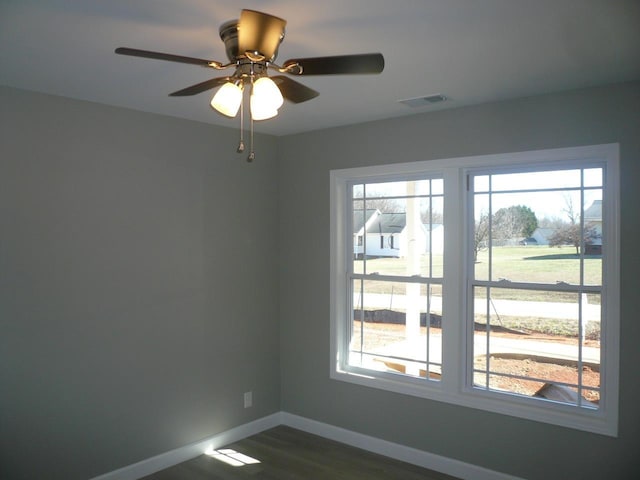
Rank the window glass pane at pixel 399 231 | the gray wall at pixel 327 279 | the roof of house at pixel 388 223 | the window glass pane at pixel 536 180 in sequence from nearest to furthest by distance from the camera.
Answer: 1. the gray wall at pixel 327 279
2. the window glass pane at pixel 536 180
3. the window glass pane at pixel 399 231
4. the roof of house at pixel 388 223

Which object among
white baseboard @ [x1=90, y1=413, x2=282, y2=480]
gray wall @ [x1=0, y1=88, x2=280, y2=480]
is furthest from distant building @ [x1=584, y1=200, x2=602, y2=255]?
white baseboard @ [x1=90, y1=413, x2=282, y2=480]

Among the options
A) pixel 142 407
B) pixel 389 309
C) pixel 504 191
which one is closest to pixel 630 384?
pixel 504 191

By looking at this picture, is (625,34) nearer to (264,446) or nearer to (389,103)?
(389,103)

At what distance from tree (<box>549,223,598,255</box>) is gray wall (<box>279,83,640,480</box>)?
23 cm

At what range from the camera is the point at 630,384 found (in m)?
3.02

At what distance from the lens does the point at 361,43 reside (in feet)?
7.91

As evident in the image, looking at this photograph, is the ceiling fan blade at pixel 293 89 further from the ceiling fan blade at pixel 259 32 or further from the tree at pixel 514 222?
the tree at pixel 514 222

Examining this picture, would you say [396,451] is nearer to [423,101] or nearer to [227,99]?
[423,101]

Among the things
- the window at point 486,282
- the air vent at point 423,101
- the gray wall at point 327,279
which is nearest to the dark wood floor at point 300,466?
the gray wall at point 327,279

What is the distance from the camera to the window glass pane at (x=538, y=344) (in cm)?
325

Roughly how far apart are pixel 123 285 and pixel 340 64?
2.45 metres

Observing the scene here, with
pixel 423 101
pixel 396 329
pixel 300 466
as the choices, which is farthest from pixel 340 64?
A: pixel 300 466

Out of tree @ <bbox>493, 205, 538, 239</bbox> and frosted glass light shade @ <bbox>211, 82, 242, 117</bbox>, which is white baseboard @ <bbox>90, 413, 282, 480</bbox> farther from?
frosted glass light shade @ <bbox>211, 82, 242, 117</bbox>

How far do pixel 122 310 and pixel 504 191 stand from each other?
2.78 m
